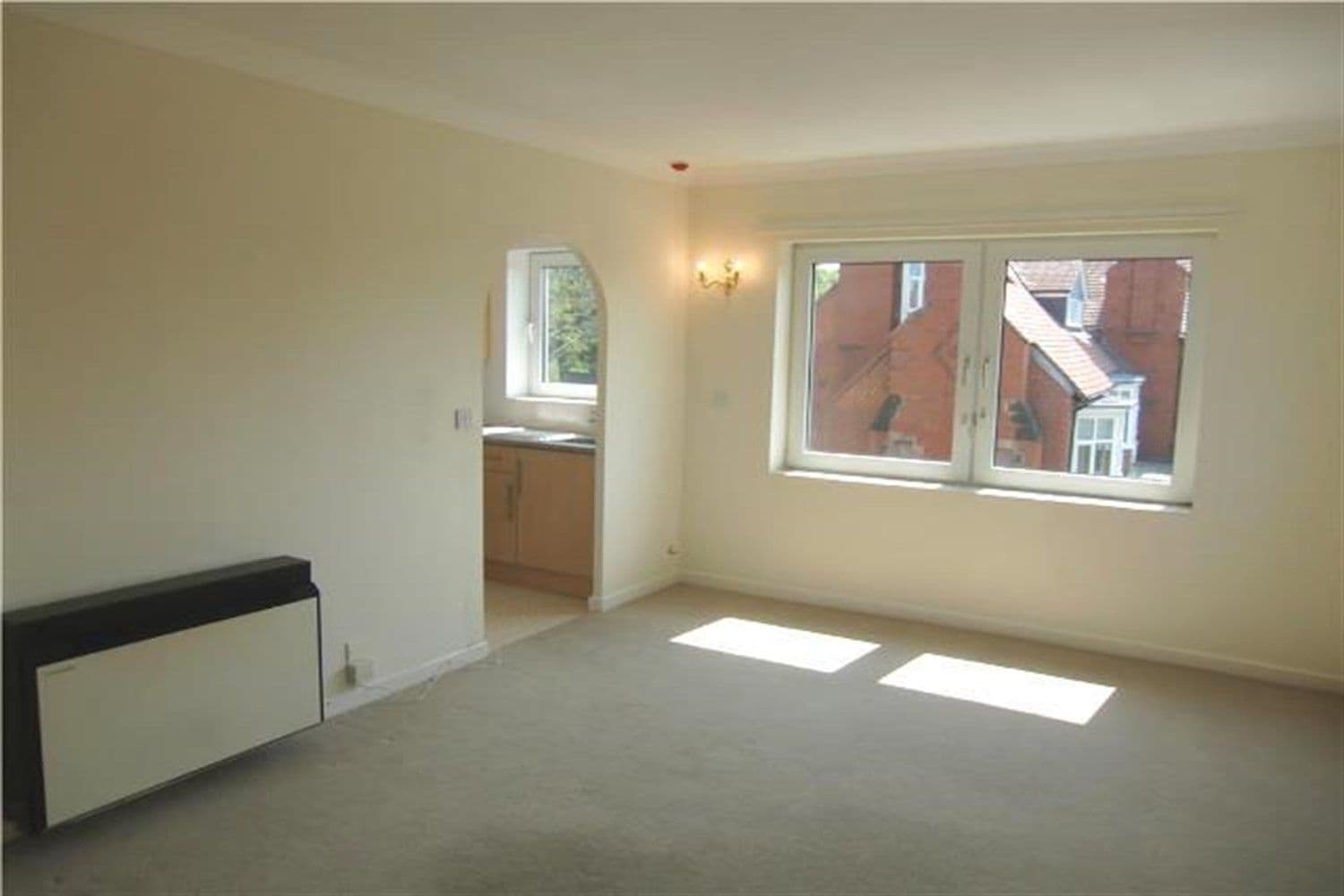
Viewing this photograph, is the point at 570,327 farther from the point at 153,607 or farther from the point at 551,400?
the point at 153,607

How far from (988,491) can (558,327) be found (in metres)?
2.99

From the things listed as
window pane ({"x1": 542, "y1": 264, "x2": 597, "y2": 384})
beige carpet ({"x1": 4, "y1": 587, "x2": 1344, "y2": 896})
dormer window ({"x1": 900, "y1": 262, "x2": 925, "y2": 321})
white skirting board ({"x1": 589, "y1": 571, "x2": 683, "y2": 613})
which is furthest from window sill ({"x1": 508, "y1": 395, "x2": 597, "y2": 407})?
beige carpet ({"x1": 4, "y1": 587, "x2": 1344, "y2": 896})

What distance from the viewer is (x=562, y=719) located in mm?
3711

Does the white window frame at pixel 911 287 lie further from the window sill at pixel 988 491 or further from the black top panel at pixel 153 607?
the black top panel at pixel 153 607

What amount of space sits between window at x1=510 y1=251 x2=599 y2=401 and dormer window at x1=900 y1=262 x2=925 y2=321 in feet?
6.66

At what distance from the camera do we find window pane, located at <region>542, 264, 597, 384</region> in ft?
20.6

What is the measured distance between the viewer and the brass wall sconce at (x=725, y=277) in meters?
5.47

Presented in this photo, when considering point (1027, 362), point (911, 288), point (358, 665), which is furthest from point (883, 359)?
point (358, 665)

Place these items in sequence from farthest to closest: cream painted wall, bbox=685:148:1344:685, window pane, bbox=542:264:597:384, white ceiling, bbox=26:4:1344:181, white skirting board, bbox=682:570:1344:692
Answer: window pane, bbox=542:264:597:384 → white skirting board, bbox=682:570:1344:692 → cream painted wall, bbox=685:148:1344:685 → white ceiling, bbox=26:4:1344:181

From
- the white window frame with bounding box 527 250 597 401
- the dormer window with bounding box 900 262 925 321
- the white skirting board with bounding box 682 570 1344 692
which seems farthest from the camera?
the white window frame with bounding box 527 250 597 401

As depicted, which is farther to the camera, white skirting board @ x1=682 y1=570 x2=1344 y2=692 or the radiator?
white skirting board @ x1=682 y1=570 x2=1344 y2=692

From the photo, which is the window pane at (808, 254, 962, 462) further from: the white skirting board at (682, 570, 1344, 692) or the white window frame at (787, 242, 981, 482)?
the white skirting board at (682, 570, 1344, 692)

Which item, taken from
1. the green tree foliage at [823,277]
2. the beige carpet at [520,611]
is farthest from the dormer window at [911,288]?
the beige carpet at [520,611]

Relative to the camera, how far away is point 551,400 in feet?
20.6
